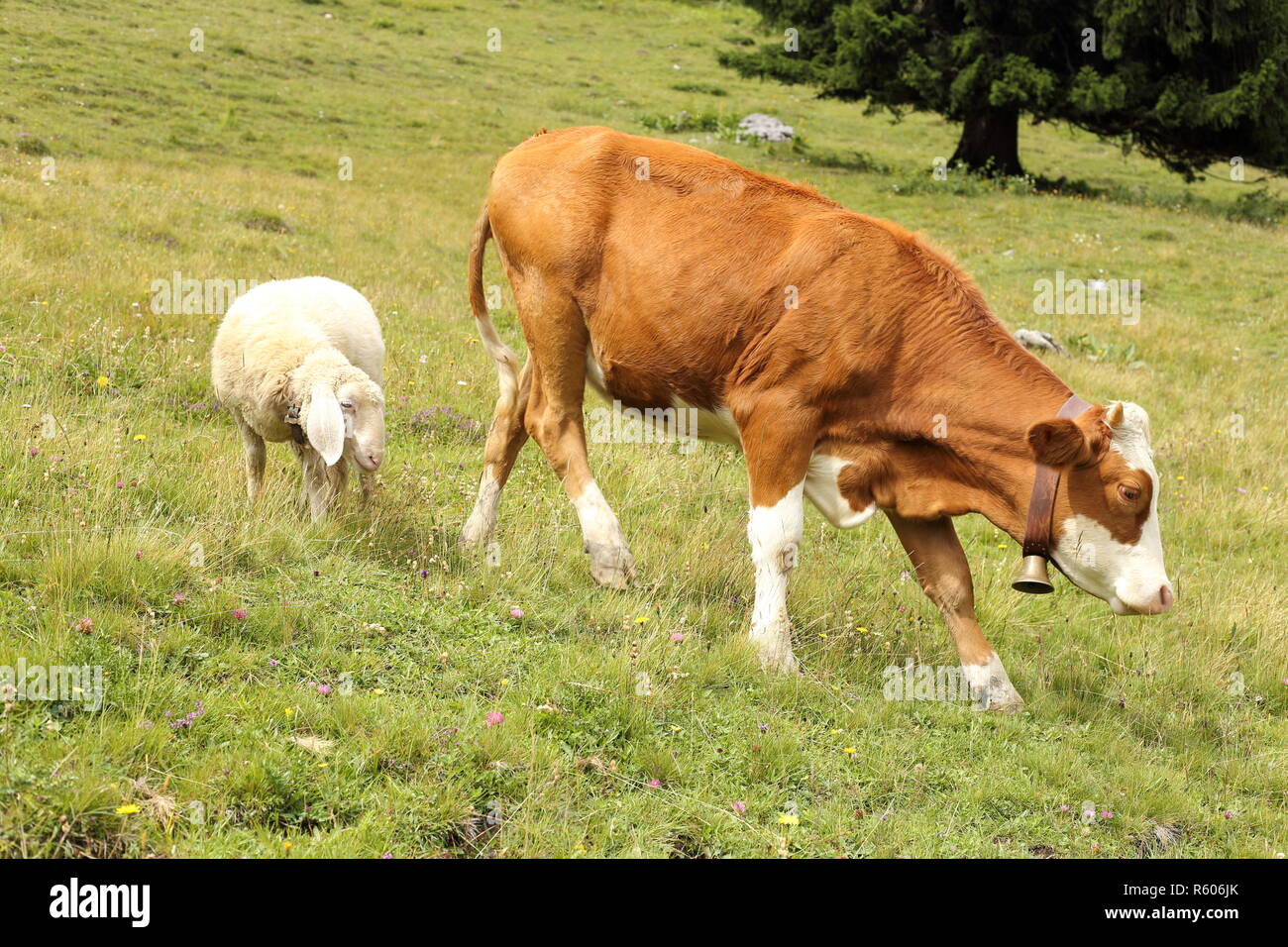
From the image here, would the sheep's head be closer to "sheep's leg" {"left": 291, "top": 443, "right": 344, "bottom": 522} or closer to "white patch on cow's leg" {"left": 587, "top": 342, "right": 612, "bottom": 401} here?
"sheep's leg" {"left": 291, "top": 443, "right": 344, "bottom": 522}

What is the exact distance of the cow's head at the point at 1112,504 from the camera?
5.30 metres

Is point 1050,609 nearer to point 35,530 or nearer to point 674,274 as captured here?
point 674,274

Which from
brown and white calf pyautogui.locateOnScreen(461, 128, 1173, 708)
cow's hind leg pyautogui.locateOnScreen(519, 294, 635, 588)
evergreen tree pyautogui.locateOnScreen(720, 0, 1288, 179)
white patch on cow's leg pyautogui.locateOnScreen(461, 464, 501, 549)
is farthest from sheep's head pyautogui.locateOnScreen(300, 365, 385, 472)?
evergreen tree pyautogui.locateOnScreen(720, 0, 1288, 179)

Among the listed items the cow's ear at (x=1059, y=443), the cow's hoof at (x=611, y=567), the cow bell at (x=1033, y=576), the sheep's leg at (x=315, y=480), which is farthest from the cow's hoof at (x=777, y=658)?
the sheep's leg at (x=315, y=480)

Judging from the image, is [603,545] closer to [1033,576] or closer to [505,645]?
[505,645]

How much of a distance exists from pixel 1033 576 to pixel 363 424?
12.3ft

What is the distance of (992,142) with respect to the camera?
28.8 meters

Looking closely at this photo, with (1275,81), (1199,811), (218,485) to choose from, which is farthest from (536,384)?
(1275,81)

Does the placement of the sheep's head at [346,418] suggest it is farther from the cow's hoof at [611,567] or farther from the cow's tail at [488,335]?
the cow's hoof at [611,567]

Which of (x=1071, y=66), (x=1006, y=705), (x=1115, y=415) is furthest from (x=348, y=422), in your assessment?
(x=1071, y=66)

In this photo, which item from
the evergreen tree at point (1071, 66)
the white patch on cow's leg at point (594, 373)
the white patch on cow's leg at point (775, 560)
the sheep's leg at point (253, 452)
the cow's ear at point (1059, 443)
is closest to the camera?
the cow's ear at point (1059, 443)

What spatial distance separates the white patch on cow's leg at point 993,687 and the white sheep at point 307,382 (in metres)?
3.51

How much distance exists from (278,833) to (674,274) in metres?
3.52

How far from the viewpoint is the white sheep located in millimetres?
6535
